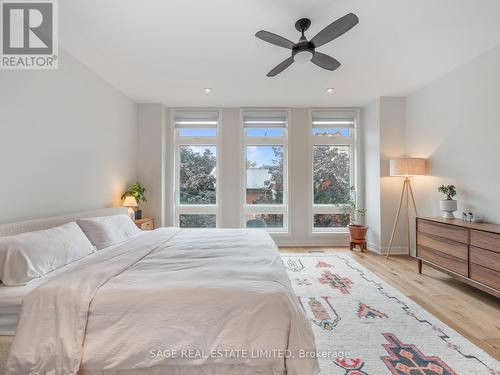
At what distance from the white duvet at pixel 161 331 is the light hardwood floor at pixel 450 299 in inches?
70.8

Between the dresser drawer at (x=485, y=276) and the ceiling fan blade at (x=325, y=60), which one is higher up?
the ceiling fan blade at (x=325, y=60)

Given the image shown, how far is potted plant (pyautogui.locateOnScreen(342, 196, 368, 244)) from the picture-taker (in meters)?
4.55

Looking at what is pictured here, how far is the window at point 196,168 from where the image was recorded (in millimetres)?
5012

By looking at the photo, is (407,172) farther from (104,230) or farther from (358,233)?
(104,230)

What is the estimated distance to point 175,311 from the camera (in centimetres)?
133

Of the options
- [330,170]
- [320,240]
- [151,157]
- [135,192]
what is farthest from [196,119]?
[320,240]

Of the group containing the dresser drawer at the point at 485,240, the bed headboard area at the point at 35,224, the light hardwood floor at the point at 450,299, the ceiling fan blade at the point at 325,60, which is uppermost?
the ceiling fan blade at the point at 325,60

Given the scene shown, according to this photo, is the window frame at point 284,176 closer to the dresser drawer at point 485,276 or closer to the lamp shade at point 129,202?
the lamp shade at point 129,202

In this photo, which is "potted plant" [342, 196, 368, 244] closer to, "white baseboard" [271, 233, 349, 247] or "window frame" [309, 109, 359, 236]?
"window frame" [309, 109, 359, 236]

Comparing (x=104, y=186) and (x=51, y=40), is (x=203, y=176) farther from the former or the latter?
(x=51, y=40)

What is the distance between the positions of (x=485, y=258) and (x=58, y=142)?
15.7 ft

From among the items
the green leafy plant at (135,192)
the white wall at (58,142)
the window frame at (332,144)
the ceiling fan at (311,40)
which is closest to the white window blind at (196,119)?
the white wall at (58,142)

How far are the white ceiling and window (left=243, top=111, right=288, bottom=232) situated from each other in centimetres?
97

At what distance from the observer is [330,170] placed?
5066 mm
